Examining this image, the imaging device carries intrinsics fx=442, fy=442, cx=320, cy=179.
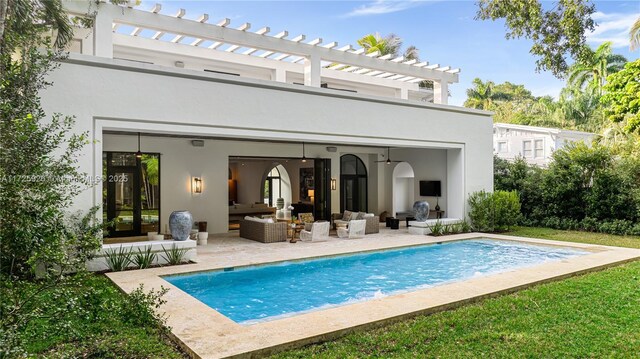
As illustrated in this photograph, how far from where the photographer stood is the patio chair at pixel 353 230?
15.5 m

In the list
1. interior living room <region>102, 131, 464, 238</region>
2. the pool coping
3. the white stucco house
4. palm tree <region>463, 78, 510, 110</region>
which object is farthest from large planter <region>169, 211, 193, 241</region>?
palm tree <region>463, 78, 510, 110</region>

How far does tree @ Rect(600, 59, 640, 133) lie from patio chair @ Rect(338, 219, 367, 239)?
36.6 feet

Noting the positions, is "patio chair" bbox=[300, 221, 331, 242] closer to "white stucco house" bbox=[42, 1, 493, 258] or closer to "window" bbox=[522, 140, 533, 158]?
"white stucco house" bbox=[42, 1, 493, 258]

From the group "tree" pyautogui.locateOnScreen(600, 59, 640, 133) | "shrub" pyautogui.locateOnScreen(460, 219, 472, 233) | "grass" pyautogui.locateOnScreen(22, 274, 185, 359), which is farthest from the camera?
"tree" pyautogui.locateOnScreen(600, 59, 640, 133)

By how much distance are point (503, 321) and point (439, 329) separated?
1.05m

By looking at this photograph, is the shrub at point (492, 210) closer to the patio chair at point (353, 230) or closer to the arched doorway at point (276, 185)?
the patio chair at point (353, 230)

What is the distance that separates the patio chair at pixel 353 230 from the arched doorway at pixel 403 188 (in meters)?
6.03

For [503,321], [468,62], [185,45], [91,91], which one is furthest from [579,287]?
[468,62]

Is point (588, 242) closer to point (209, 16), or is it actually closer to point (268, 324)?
point (268, 324)

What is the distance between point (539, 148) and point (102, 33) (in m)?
25.1

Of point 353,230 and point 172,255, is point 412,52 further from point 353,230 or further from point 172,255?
point 172,255

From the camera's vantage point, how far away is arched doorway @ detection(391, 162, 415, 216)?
70.5 feet

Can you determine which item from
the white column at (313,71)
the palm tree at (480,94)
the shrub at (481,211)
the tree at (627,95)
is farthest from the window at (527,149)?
the palm tree at (480,94)

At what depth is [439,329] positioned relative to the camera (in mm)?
6023
